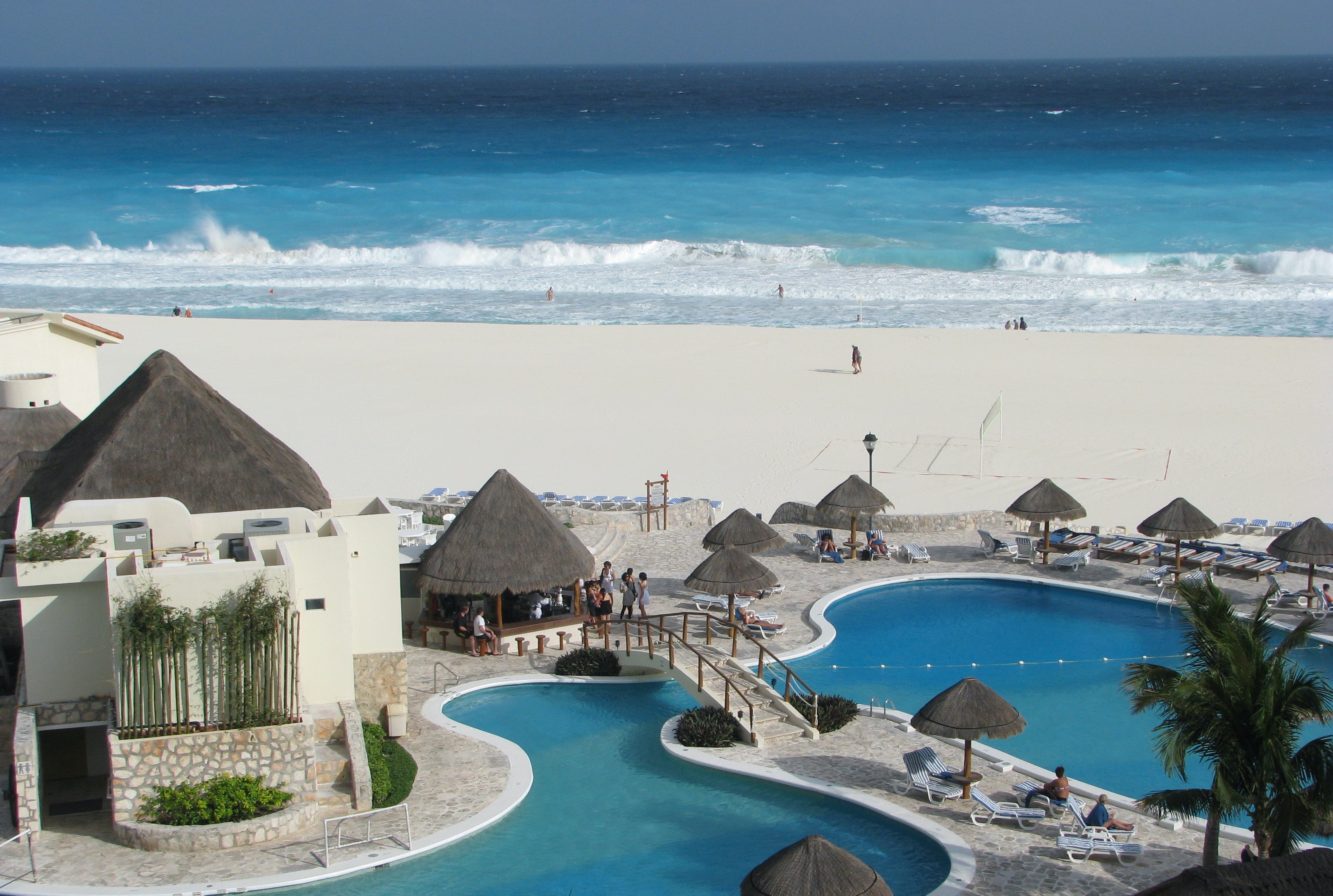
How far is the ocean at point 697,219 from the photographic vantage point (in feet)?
153

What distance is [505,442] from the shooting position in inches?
1072

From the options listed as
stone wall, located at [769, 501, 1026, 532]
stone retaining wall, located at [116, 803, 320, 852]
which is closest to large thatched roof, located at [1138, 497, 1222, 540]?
stone wall, located at [769, 501, 1026, 532]

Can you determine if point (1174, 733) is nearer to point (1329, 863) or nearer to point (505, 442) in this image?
point (1329, 863)

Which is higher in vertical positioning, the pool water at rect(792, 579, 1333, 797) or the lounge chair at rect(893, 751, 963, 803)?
the pool water at rect(792, 579, 1333, 797)

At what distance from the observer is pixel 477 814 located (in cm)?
1246

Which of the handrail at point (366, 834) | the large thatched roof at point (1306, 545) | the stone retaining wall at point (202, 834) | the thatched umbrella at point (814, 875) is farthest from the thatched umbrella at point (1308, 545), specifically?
the stone retaining wall at point (202, 834)

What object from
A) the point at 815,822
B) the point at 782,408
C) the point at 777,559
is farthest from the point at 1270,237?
the point at 815,822

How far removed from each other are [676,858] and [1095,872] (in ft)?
11.8

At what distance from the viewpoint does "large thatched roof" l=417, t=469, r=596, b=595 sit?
16.4 m

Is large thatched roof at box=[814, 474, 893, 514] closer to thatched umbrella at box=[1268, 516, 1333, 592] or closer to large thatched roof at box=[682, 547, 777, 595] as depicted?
large thatched roof at box=[682, 547, 777, 595]

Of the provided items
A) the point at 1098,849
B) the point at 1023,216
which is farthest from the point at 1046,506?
the point at 1023,216

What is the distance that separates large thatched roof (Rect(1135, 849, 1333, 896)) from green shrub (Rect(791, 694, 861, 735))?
7257mm

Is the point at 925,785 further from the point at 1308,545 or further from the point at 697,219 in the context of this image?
the point at 697,219

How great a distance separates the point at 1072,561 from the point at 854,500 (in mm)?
3372
